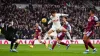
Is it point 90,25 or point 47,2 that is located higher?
point 90,25

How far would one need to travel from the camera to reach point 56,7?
51.5m

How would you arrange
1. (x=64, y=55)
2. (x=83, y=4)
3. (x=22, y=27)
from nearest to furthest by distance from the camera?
(x=64, y=55) < (x=22, y=27) < (x=83, y=4)

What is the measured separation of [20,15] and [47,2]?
798 centimetres

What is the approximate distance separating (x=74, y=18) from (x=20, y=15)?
7598mm

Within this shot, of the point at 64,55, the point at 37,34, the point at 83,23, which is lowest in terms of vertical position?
the point at 83,23

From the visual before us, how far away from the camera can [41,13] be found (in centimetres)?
4859

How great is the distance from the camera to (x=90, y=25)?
20766 millimetres

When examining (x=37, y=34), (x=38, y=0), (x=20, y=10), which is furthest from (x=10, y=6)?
(x=37, y=34)

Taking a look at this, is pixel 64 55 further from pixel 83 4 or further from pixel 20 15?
pixel 83 4

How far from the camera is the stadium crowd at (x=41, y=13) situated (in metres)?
44.0

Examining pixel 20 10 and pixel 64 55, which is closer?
pixel 64 55

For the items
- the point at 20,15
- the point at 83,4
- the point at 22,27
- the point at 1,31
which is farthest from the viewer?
the point at 83,4

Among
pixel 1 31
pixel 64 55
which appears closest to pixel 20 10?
pixel 1 31

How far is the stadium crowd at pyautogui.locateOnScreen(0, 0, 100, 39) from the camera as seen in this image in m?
44.0
